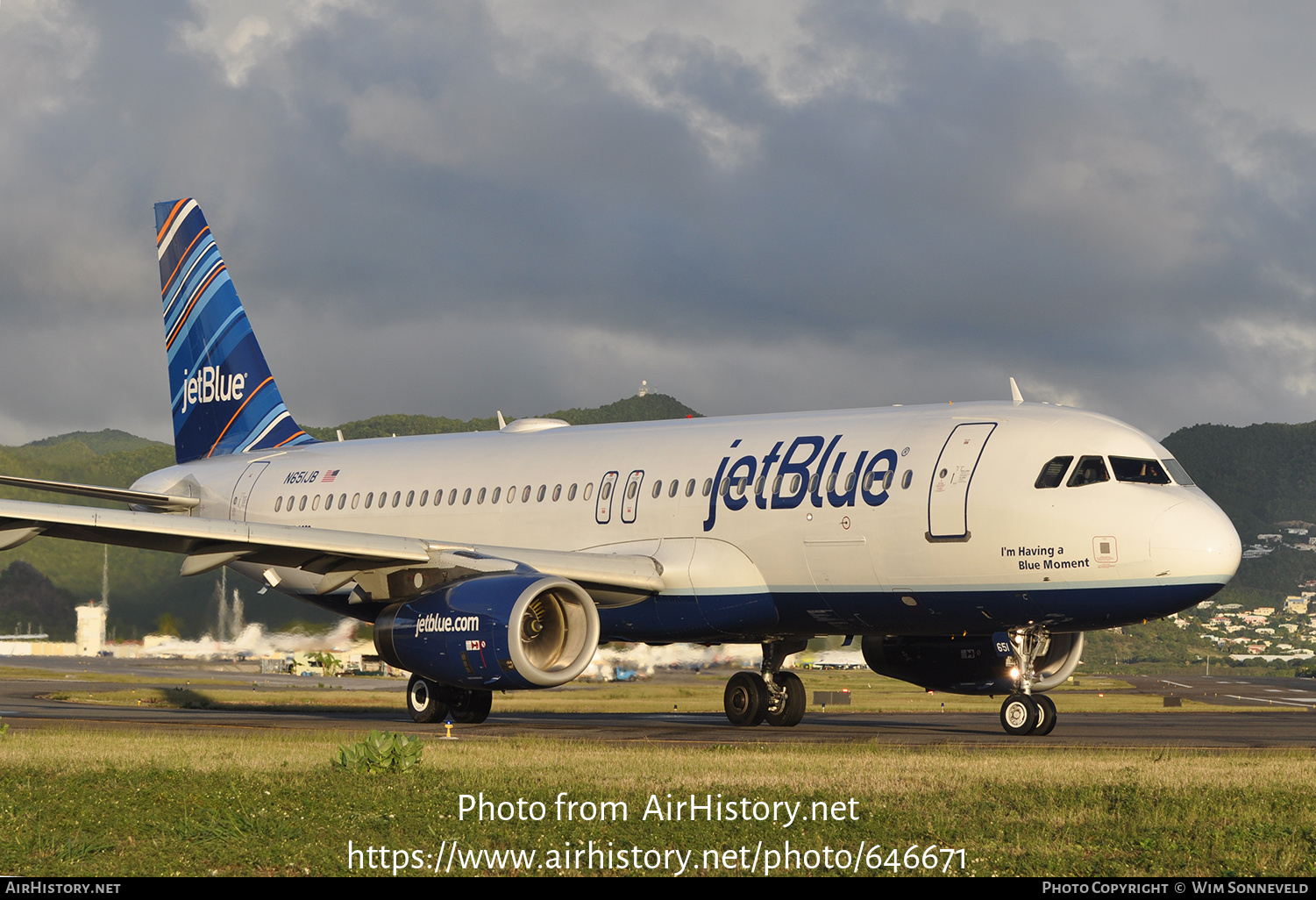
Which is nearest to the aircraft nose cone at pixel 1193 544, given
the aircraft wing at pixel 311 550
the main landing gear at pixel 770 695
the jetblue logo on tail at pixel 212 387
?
the main landing gear at pixel 770 695

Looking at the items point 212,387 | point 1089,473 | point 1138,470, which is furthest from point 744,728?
point 212,387

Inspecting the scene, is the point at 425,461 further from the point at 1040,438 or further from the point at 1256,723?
the point at 1256,723

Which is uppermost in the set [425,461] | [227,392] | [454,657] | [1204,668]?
[227,392]

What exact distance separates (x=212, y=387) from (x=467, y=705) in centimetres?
1229

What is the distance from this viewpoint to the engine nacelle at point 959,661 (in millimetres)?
22781

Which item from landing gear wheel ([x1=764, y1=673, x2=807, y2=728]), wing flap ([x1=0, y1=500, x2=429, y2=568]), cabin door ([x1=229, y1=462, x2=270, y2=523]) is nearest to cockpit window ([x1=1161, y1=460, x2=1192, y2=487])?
landing gear wheel ([x1=764, y1=673, x2=807, y2=728])

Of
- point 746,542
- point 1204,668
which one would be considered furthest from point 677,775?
point 1204,668

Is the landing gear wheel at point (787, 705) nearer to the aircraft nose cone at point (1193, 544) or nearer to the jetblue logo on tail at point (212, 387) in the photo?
the aircraft nose cone at point (1193, 544)

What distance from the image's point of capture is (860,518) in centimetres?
2034

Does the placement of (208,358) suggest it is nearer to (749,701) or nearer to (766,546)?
(749,701)

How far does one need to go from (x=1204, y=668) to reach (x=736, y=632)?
119 meters

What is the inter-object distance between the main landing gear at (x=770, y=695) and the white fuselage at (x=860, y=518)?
5.72 ft

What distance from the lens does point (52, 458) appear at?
298 ft

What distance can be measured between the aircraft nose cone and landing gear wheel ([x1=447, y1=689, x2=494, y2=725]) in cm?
1074
